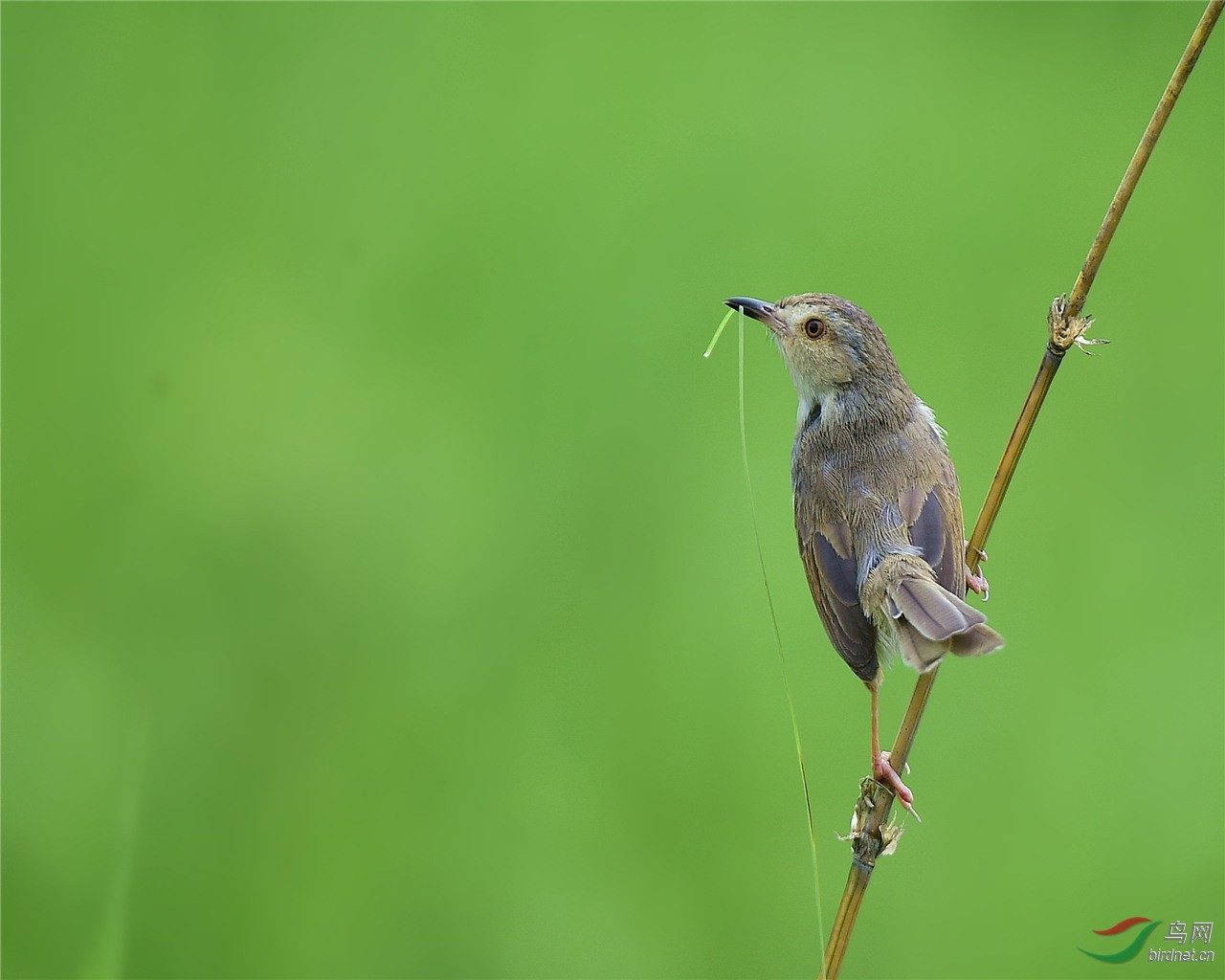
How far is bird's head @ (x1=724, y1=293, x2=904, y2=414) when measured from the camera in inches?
179

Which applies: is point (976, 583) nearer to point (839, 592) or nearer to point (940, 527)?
point (940, 527)

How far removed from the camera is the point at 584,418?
649 cm

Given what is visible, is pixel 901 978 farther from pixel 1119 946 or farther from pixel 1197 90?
pixel 1197 90

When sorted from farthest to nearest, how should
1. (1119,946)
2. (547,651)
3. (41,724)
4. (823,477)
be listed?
(547,651), (41,724), (1119,946), (823,477)

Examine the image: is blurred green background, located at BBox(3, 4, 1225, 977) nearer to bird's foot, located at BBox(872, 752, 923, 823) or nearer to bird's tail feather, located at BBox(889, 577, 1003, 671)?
bird's foot, located at BBox(872, 752, 923, 823)

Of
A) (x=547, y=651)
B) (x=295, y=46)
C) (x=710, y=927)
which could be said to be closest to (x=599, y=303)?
(x=547, y=651)

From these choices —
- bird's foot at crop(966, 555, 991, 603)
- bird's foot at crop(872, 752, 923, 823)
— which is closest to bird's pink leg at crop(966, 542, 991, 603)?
bird's foot at crop(966, 555, 991, 603)

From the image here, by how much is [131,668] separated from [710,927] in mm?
2676

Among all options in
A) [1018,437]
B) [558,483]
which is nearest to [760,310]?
[1018,437]

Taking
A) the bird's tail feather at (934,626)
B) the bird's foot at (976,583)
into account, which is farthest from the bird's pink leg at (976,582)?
the bird's tail feather at (934,626)

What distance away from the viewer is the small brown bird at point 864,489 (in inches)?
162

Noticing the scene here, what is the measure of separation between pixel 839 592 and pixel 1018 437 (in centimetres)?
98

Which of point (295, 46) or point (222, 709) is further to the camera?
point (295, 46)

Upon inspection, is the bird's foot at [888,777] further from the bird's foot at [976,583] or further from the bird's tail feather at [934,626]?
the bird's foot at [976,583]
